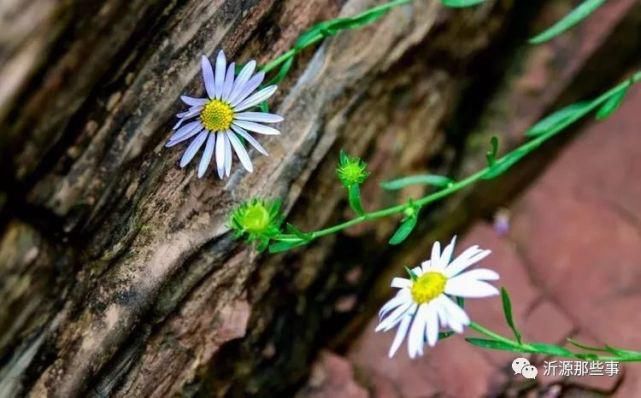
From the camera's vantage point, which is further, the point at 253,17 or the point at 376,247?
the point at 376,247

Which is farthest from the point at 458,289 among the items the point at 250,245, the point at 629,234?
the point at 629,234

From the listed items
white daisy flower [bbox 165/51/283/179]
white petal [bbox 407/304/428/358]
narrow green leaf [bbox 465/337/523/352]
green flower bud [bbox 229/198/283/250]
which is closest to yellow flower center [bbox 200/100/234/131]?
white daisy flower [bbox 165/51/283/179]

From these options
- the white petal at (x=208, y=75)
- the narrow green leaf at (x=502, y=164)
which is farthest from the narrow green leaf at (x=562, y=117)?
the white petal at (x=208, y=75)

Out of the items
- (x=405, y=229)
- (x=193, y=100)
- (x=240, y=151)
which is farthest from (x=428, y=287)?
(x=193, y=100)


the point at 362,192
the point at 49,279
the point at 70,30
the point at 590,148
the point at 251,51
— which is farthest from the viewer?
the point at 590,148

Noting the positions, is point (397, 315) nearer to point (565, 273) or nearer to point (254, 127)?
point (254, 127)

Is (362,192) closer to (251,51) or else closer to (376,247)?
(376,247)

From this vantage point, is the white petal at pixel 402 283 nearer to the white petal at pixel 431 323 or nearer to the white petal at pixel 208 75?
the white petal at pixel 431 323

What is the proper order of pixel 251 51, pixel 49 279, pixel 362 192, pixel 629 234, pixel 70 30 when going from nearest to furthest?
pixel 70 30 < pixel 49 279 < pixel 251 51 < pixel 362 192 < pixel 629 234
